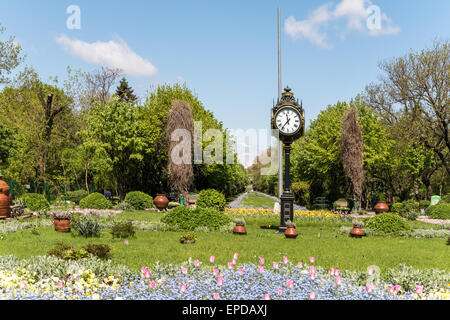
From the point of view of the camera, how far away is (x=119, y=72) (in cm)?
4325

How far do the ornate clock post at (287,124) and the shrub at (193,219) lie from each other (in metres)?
2.68

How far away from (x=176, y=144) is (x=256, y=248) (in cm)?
1603

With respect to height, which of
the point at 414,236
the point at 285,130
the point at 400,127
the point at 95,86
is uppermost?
the point at 95,86

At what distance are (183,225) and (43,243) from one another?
213 inches

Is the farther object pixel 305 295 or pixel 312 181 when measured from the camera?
pixel 312 181

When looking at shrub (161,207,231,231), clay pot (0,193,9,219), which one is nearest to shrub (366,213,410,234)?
shrub (161,207,231,231)

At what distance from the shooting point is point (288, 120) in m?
14.3

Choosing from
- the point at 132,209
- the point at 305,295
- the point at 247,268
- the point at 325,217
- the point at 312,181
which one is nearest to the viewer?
the point at 305,295

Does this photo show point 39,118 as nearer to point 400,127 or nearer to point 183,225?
point 183,225

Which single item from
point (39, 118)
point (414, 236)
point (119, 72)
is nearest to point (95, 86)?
point (119, 72)

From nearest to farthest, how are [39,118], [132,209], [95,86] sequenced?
[132,209]
[39,118]
[95,86]

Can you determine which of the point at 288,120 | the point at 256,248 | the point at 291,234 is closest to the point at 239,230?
the point at 291,234

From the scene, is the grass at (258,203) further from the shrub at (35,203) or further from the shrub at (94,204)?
the shrub at (35,203)

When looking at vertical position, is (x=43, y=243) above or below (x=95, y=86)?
below
